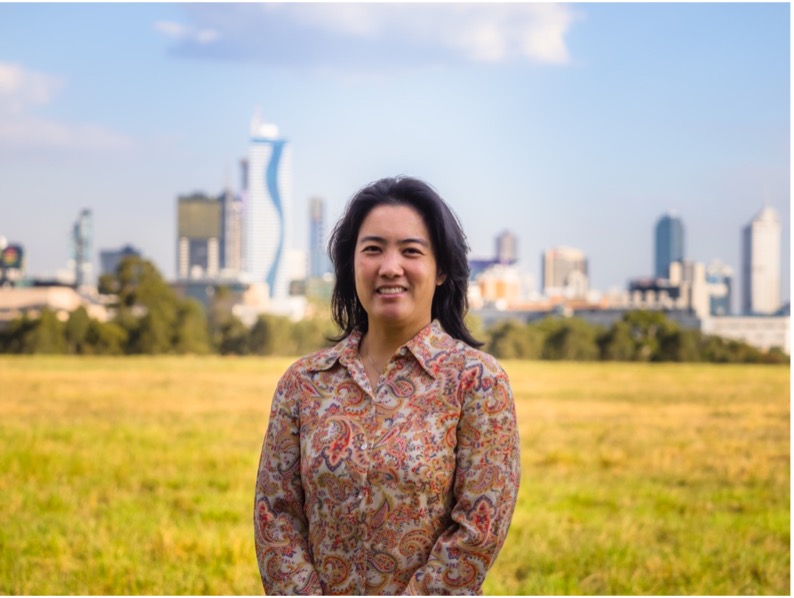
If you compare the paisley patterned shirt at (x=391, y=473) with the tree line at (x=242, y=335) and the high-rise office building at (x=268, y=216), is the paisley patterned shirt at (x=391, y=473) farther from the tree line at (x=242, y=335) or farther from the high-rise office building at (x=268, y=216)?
the high-rise office building at (x=268, y=216)

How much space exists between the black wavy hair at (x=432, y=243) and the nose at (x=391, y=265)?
0.10 m

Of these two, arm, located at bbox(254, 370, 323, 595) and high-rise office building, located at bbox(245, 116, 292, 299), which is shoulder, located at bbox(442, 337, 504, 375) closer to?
arm, located at bbox(254, 370, 323, 595)

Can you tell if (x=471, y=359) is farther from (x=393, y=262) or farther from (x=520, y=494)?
(x=520, y=494)

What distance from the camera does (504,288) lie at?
234 feet

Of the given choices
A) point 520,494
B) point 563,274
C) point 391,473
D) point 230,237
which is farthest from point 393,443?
point 230,237

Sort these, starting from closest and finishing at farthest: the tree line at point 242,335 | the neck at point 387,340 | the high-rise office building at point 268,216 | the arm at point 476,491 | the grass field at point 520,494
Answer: the arm at point 476,491
the neck at point 387,340
the grass field at point 520,494
the tree line at point 242,335
the high-rise office building at point 268,216

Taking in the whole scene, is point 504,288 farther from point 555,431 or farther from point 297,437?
point 297,437

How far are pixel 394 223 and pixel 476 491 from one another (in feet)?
1.84

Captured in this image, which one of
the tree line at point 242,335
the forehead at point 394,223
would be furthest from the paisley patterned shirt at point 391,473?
the tree line at point 242,335

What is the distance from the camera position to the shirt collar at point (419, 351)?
2086 mm

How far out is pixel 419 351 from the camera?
2.09m

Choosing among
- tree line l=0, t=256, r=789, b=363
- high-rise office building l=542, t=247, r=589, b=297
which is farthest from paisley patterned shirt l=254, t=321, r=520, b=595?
high-rise office building l=542, t=247, r=589, b=297

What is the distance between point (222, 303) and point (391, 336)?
31.3m

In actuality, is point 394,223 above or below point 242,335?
above
